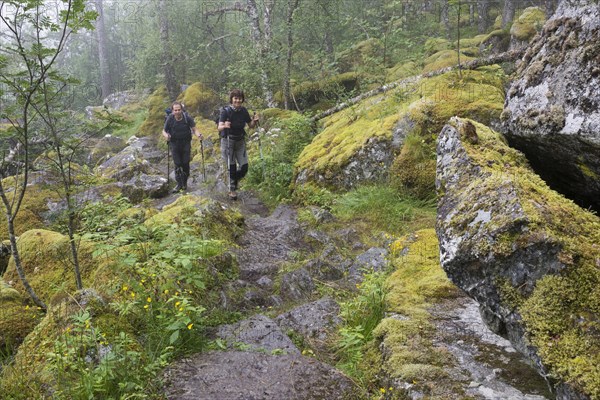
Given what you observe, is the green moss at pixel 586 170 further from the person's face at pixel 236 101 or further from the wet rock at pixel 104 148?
the wet rock at pixel 104 148

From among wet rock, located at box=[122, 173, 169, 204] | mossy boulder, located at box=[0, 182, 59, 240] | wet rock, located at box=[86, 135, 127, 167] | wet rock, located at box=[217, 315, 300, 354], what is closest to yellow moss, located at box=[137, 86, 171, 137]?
wet rock, located at box=[86, 135, 127, 167]

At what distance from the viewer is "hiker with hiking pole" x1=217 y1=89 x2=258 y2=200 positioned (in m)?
8.86

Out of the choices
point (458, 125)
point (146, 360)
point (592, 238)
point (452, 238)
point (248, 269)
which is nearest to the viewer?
point (592, 238)

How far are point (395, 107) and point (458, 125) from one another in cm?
495

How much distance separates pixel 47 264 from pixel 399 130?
19.2ft

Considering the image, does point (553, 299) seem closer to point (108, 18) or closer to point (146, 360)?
point (146, 360)

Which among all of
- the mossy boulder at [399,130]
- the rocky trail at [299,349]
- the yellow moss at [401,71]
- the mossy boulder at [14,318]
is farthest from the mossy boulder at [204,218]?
the yellow moss at [401,71]

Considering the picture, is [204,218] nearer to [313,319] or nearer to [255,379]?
[313,319]

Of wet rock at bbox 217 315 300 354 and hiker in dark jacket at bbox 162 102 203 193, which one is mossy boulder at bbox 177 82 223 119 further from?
wet rock at bbox 217 315 300 354

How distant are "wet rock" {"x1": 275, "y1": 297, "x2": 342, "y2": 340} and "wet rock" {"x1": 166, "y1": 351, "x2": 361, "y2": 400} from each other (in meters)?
0.63

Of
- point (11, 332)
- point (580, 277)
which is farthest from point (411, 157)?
point (11, 332)

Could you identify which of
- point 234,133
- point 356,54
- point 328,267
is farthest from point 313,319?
point 356,54

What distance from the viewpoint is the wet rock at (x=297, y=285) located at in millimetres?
4934

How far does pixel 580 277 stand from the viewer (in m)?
2.18
